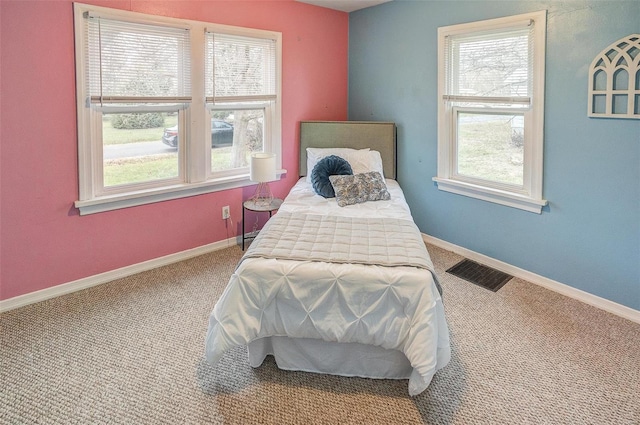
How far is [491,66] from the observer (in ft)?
10.9

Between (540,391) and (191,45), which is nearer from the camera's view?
(540,391)

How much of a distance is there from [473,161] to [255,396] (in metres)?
2.69

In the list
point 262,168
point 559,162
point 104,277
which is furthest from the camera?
point 262,168

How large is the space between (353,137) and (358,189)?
1.02 meters

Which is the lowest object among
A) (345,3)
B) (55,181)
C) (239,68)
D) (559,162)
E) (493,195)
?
(493,195)

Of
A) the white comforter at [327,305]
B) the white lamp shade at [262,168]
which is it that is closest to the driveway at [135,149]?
the white lamp shade at [262,168]

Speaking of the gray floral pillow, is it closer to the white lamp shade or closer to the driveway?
the white lamp shade

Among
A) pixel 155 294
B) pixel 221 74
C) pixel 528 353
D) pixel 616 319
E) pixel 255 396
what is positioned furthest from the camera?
pixel 221 74

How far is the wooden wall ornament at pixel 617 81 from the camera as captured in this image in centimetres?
248

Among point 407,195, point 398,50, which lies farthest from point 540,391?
point 398,50

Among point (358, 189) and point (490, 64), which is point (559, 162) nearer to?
point (490, 64)

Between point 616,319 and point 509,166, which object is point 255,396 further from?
point 509,166

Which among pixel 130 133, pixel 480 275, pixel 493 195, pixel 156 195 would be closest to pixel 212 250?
pixel 156 195

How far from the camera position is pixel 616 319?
268cm
